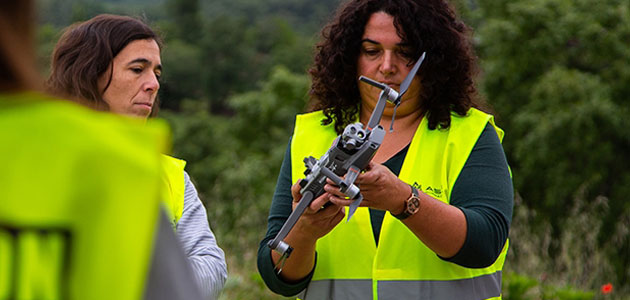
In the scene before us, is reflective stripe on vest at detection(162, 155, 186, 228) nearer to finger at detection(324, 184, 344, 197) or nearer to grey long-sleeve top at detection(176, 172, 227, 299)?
grey long-sleeve top at detection(176, 172, 227, 299)

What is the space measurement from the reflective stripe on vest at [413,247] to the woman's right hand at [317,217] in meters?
0.16

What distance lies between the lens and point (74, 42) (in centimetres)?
225

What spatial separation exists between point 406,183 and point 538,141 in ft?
33.3

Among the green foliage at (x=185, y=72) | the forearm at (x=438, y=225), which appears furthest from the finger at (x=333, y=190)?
the green foliage at (x=185, y=72)

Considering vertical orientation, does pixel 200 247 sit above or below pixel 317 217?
below

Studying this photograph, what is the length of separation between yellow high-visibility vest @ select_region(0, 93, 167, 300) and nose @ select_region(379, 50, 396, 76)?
1.60 m

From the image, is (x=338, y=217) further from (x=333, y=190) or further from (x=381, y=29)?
(x=381, y=29)

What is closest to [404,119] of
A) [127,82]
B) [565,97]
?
[127,82]

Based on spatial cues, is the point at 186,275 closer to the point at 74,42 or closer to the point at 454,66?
the point at 74,42

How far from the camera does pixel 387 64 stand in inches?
92.6

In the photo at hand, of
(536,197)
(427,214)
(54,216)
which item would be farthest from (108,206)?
(536,197)

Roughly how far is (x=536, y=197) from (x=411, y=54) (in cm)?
1051

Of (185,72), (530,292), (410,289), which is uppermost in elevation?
(410,289)

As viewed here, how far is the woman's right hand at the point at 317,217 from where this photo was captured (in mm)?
2035
